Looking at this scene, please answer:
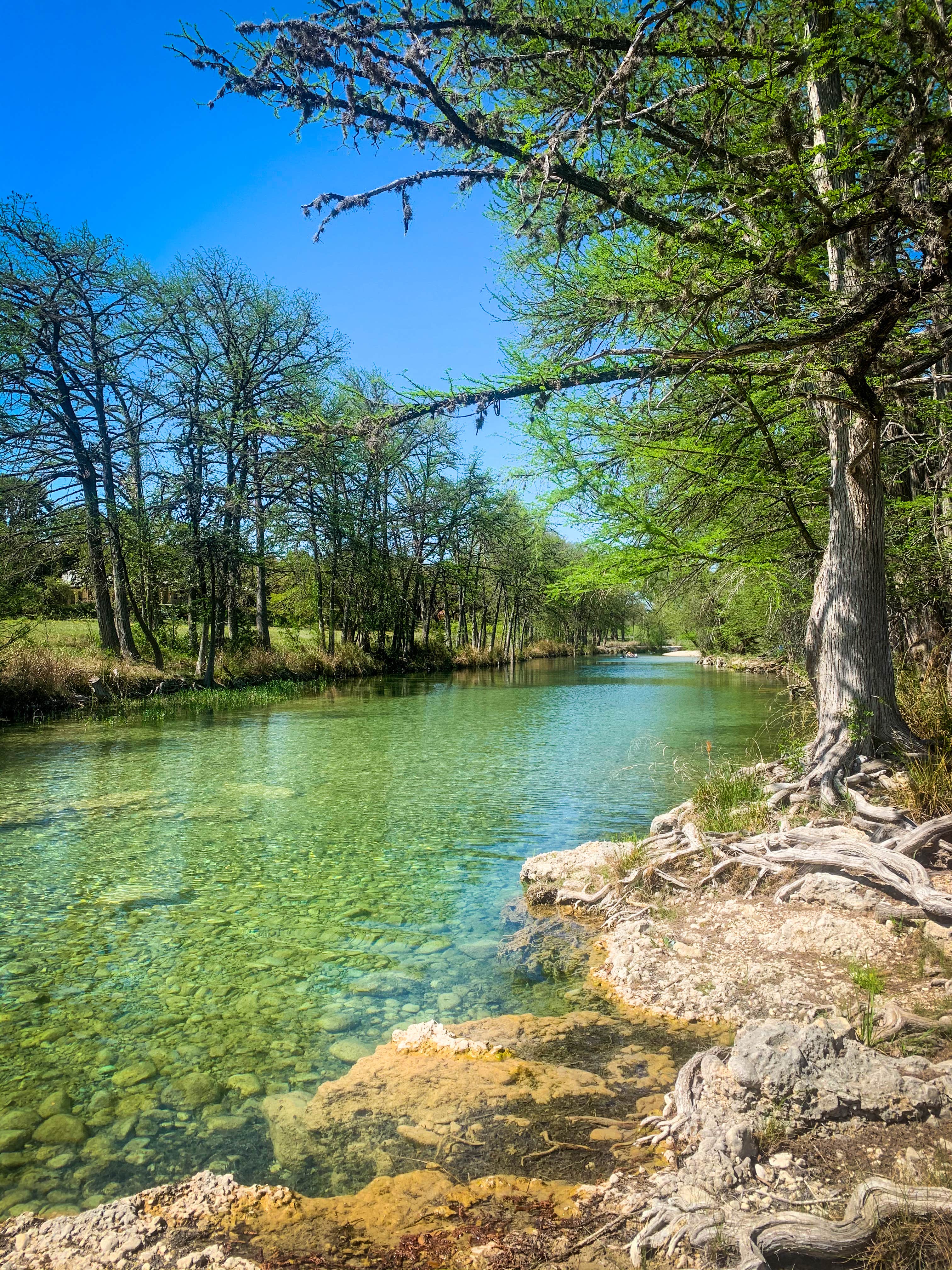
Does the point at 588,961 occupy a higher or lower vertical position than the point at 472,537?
lower

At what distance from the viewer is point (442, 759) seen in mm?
13656

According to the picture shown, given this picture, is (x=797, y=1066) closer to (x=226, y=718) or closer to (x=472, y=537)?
(x=226, y=718)

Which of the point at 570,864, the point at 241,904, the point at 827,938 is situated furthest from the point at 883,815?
the point at 241,904

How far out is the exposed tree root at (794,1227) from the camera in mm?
2221

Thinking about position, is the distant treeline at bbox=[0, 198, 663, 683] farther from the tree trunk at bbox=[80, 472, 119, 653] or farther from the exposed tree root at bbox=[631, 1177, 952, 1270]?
the exposed tree root at bbox=[631, 1177, 952, 1270]

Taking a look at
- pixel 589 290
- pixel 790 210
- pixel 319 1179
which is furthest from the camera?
pixel 589 290

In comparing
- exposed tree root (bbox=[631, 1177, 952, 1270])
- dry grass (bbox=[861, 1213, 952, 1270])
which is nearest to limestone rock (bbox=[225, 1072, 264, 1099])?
exposed tree root (bbox=[631, 1177, 952, 1270])

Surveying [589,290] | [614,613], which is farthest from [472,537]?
[589,290]

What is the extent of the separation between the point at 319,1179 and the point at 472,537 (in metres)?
42.1

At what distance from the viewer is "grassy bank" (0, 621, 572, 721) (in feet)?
58.9

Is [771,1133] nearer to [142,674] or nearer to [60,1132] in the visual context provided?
[60,1132]

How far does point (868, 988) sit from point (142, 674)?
71.1 ft

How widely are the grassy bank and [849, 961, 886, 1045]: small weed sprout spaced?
17.7 m

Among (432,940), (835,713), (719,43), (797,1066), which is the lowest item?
(432,940)
